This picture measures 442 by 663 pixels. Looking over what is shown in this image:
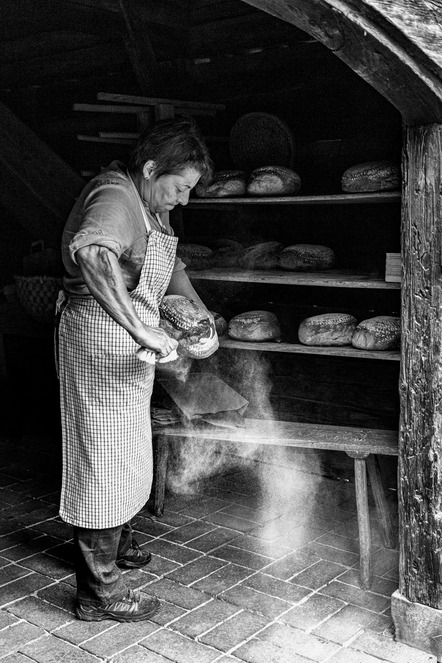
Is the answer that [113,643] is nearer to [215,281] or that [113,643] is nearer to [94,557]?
[94,557]

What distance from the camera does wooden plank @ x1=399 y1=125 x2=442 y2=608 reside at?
2822mm

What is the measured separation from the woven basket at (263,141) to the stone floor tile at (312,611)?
220 cm

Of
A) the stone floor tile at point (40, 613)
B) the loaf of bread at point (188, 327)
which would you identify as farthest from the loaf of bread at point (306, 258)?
the stone floor tile at point (40, 613)

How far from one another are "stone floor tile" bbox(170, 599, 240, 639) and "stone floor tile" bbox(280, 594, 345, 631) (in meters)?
0.24

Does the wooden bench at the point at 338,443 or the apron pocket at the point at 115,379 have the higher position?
the apron pocket at the point at 115,379

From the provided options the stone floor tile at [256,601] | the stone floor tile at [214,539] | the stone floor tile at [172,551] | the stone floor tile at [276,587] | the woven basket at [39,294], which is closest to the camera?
the stone floor tile at [256,601]

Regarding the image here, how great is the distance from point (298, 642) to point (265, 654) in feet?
0.51

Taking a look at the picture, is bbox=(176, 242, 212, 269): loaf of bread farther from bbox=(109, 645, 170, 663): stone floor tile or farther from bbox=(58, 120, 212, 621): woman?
bbox=(109, 645, 170, 663): stone floor tile

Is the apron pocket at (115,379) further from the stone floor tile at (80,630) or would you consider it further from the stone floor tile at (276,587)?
the stone floor tile at (276,587)

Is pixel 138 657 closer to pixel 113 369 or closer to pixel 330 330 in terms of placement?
pixel 113 369

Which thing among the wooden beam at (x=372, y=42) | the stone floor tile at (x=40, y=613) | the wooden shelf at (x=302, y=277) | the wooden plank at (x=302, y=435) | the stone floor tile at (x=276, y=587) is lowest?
the stone floor tile at (x=40, y=613)

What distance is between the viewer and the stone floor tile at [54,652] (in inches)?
116

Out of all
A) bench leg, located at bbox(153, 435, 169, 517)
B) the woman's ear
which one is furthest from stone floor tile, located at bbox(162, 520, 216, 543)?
the woman's ear

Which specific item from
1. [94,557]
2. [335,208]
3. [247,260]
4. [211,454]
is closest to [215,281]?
[247,260]
